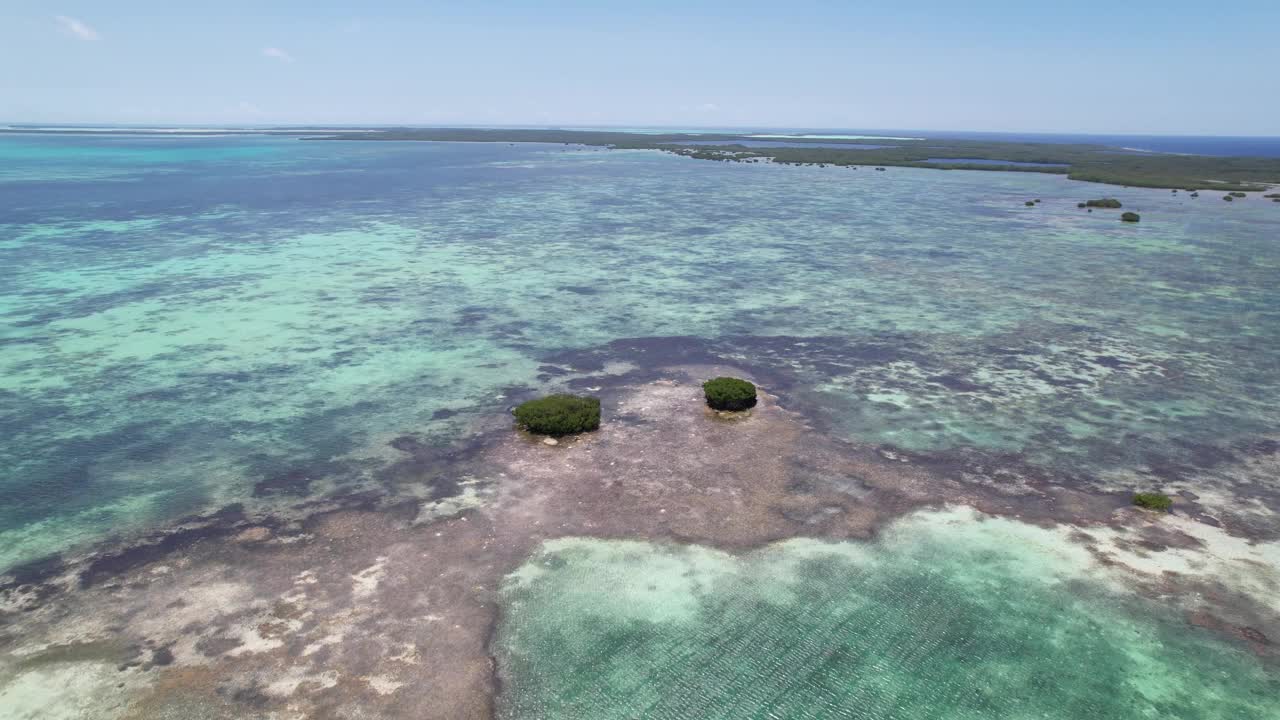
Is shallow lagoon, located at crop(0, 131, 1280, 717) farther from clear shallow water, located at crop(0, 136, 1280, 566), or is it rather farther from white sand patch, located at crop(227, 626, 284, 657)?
white sand patch, located at crop(227, 626, 284, 657)

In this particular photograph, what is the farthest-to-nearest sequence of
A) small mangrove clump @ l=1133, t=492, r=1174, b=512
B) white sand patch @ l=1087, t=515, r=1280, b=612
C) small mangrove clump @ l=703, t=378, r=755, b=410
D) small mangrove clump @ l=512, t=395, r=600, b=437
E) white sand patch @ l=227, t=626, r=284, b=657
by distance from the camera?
1. small mangrove clump @ l=703, t=378, r=755, b=410
2. small mangrove clump @ l=512, t=395, r=600, b=437
3. small mangrove clump @ l=1133, t=492, r=1174, b=512
4. white sand patch @ l=1087, t=515, r=1280, b=612
5. white sand patch @ l=227, t=626, r=284, b=657

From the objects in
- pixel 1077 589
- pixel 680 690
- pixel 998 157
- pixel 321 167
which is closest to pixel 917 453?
pixel 1077 589

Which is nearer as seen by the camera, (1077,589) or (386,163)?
(1077,589)

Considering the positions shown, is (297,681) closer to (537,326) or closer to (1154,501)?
(1154,501)

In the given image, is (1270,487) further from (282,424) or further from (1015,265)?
(1015,265)

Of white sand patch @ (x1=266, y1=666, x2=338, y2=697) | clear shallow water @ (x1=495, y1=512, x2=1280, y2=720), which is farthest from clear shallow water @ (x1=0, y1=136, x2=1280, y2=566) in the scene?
white sand patch @ (x1=266, y1=666, x2=338, y2=697)

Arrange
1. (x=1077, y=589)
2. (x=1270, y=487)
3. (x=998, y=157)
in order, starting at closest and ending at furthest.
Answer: (x=1077, y=589) → (x=1270, y=487) → (x=998, y=157)
